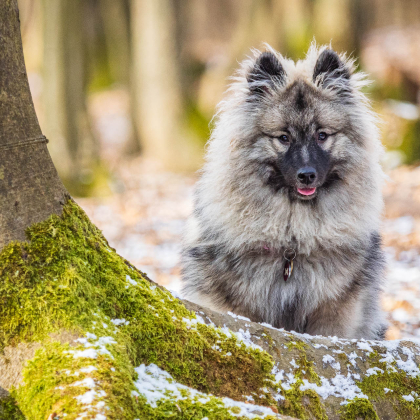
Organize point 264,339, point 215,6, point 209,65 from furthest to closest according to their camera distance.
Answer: point 215,6, point 209,65, point 264,339

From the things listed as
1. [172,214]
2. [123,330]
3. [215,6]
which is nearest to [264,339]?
[123,330]

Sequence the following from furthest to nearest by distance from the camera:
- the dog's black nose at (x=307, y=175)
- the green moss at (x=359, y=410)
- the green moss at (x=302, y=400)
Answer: the dog's black nose at (x=307, y=175)
the green moss at (x=359, y=410)
the green moss at (x=302, y=400)

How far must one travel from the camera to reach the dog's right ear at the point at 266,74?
3977 millimetres

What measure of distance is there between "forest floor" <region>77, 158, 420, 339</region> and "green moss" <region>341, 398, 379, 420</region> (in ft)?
7.91

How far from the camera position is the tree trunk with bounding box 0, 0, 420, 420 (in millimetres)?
1950

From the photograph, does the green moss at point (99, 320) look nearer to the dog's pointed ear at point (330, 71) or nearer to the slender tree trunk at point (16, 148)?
the slender tree trunk at point (16, 148)

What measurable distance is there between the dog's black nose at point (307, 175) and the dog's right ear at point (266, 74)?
0.76 metres

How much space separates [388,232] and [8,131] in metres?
6.72

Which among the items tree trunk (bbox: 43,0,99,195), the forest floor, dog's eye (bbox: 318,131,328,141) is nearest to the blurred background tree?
tree trunk (bbox: 43,0,99,195)

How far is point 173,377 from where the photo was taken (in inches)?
88.5

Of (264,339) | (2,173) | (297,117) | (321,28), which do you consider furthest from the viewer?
(321,28)

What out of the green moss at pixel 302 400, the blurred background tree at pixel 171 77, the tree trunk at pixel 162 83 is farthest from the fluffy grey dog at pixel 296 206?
the tree trunk at pixel 162 83

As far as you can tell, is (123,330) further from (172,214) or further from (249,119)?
(172,214)

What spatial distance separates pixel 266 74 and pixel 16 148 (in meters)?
2.39
